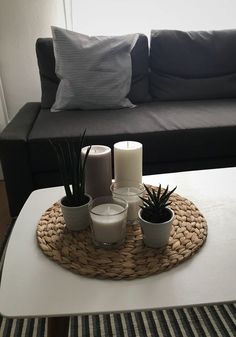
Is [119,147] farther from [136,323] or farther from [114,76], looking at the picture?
[114,76]

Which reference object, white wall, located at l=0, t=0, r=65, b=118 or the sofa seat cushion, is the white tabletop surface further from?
white wall, located at l=0, t=0, r=65, b=118

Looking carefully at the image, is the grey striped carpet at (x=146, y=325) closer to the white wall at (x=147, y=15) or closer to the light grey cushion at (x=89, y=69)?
the light grey cushion at (x=89, y=69)

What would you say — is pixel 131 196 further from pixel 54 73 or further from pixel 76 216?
pixel 54 73

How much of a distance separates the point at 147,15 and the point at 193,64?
534mm

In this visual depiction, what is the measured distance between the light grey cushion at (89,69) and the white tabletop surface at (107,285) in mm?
1158

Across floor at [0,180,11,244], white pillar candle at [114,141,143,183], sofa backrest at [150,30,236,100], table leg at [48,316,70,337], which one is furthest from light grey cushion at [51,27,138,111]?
table leg at [48,316,70,337]

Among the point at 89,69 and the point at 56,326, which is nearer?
the point at 56,326

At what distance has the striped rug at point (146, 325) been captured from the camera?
0.99m

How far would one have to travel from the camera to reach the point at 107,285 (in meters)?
0.60

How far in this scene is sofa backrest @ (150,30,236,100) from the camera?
1.95 meters

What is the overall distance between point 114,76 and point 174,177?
Answer: 0.99m

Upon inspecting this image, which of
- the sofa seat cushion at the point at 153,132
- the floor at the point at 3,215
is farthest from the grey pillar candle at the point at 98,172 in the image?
the floor at the point at 3,215

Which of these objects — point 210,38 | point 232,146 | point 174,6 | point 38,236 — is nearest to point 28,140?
point 38,236

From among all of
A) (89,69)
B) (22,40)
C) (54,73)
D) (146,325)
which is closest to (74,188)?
(146,325)
